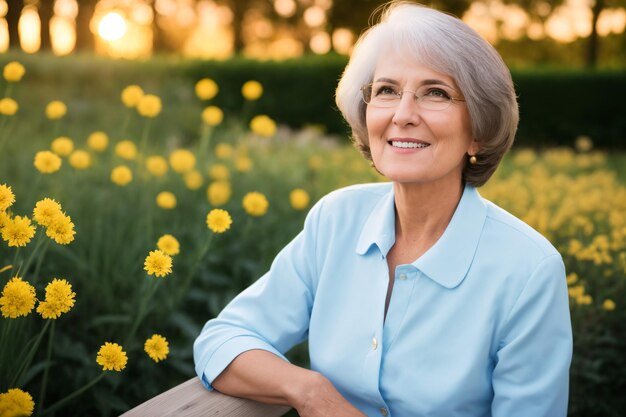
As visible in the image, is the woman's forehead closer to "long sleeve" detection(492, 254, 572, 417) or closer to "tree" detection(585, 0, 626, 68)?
"long sleeve" detection(492, 254, 572, 417)

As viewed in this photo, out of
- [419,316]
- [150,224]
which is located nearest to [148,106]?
[150,224]

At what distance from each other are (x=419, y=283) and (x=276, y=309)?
1.56ft

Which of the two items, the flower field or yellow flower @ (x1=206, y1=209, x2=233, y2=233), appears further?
yellow flower @ (x1=206, y1=209, x2=233, y2=233)

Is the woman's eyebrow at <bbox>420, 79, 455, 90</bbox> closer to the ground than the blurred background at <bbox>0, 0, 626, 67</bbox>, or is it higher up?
closer to the ground

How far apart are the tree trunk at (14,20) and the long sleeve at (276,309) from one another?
15458mm

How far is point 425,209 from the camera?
1885 millimetres

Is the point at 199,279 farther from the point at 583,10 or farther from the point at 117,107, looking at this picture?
the point at 583,10

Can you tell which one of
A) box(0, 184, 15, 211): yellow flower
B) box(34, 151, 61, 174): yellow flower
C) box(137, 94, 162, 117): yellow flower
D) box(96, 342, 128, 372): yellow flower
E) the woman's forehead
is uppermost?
the woman's forehead

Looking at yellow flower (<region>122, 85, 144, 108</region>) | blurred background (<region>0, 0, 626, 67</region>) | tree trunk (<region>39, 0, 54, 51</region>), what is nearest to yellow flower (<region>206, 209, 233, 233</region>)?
yellow flower (<region>122, 85, 144, 108</region>)

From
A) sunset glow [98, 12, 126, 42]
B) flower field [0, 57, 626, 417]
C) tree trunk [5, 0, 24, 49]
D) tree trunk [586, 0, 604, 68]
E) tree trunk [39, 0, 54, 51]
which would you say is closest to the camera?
flower field [0, 57, 626, 417]

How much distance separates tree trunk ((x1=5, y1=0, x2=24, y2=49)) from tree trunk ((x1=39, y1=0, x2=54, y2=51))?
92cm

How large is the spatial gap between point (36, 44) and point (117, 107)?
483 inches

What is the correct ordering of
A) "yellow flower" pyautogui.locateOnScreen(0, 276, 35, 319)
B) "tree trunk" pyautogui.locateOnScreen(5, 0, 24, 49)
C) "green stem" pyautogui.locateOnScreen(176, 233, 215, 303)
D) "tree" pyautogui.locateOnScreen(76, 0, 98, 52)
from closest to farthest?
"yellow flower" pyautogui.locateOnScreen(0, 276, 35, 319) → "green stem" pyautogui.locateOnScreen(176, 233, 215, 303) → "tree trunk" pyautogui.locateOnScreen(5, 0, 24, 49) → "tree" pyautogui.locateOnScreen(76, 0, 98, 52)

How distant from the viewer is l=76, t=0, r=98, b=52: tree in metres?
17.8
